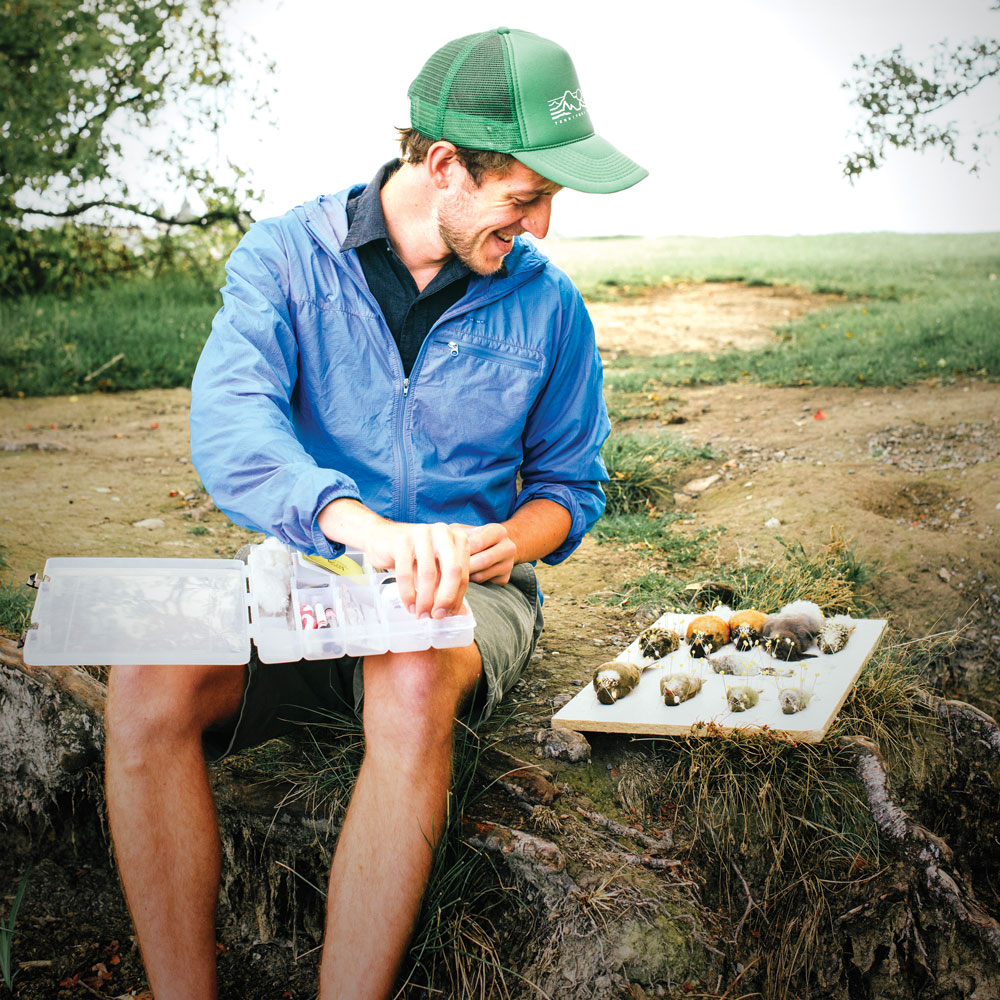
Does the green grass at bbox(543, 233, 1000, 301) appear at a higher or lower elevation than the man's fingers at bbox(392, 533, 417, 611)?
lower

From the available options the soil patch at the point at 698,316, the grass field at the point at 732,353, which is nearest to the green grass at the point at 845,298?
the grass field at the point at 732,353

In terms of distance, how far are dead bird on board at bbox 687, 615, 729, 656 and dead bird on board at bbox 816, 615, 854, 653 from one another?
249 mm

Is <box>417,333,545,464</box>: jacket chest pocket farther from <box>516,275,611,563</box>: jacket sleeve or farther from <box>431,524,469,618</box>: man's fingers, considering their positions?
<box>431,524,469,618</box>: man's fingers

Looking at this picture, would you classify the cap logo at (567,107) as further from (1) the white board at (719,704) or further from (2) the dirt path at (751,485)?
(2) the dirt path at (751,485)

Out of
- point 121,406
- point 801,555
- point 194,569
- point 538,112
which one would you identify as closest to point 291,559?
point 194,569

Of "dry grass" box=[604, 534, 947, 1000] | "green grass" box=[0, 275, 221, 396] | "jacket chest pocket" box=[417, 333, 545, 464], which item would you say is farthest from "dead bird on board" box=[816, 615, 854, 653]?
"green grass" box=[0, 275, 221, 396]

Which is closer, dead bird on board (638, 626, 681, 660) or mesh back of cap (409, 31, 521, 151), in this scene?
mesh back of cap (409, 31, 521, 151)

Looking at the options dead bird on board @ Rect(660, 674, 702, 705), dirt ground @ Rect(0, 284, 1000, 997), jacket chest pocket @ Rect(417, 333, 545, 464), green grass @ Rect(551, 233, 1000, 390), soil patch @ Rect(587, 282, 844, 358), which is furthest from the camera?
soil patch @ Rect(587, 282, 844, 358)

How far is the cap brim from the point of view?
→ 6.13 ft

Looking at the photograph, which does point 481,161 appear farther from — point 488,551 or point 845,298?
point 845,298

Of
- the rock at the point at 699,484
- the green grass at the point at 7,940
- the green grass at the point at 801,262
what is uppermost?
the green grass at the point at 7,940

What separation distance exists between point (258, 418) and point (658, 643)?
1.25 meters

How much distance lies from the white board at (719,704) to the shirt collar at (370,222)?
1.03m

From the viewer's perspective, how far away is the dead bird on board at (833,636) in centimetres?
249
